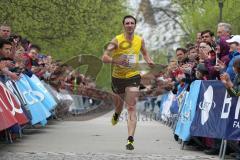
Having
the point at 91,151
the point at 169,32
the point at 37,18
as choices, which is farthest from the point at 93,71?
the point at 169,32

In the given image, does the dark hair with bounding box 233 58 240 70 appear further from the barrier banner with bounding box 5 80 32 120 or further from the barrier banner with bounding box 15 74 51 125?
the barrier banner with bounding box 15 74 51 125

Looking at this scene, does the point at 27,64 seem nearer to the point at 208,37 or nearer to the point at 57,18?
the point at 208,37

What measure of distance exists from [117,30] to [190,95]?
2616 centimetres

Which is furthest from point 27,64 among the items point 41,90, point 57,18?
point 57,18

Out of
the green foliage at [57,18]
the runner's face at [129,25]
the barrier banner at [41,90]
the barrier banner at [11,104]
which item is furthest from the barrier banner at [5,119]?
the green foliage at [57,18]

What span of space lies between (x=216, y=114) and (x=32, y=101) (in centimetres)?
455

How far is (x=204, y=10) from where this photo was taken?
40.1 meters

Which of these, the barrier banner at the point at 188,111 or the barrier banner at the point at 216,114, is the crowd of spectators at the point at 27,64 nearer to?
the barrier banner at the point at 188,111

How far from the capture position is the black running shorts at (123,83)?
12641mm

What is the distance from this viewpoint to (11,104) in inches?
452

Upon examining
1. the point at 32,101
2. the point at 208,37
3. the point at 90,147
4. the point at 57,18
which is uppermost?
the point at 57,18

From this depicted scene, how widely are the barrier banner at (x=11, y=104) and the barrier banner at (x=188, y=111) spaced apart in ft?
8.77

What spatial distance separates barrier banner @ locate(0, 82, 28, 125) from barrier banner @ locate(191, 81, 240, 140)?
2.81m

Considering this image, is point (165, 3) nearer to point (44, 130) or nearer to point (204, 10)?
point (204, 10)
